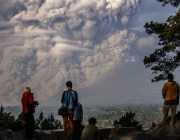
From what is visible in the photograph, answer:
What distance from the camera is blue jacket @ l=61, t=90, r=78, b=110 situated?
13055mm

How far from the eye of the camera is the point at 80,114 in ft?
45.5

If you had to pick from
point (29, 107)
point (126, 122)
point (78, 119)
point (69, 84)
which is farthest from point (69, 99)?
point (126, 122)

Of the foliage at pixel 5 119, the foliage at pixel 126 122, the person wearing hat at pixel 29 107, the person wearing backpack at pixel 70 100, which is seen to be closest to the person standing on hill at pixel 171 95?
the person wearing backpack at pixel 70 100

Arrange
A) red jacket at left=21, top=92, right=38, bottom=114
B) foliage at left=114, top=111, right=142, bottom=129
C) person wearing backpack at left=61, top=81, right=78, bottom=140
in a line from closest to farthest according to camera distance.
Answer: red jacket at left=21, top=92, right=38, bottom=114 → person wearing backpack at left=61, top=81, right=78, bottom=140 → foliage at left=114, top=111, right=142, bottom=129

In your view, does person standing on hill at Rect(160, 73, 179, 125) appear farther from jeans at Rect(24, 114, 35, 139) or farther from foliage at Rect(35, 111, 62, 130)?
foliage at Rect(35, 111, 62, 130)

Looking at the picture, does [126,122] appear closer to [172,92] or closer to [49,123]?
[172,92]

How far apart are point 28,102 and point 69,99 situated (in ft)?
4.57

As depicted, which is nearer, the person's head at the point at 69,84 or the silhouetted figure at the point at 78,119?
the person's head at the point at 69,84

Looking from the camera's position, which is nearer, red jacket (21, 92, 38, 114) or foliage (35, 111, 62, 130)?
red jacket (21, 92, 38, 114)

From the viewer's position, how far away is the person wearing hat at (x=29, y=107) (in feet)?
41.5

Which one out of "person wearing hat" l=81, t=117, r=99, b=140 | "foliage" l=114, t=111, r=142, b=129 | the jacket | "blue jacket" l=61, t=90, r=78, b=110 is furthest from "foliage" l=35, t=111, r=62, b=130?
"person wearing hat" l=81, t=117, r=99, b=140

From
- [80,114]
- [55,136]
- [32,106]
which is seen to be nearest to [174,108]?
[80,114]

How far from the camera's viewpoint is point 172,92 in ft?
49.0

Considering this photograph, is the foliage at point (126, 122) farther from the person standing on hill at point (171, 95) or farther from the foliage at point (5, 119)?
the foliage at point (5, 119)
